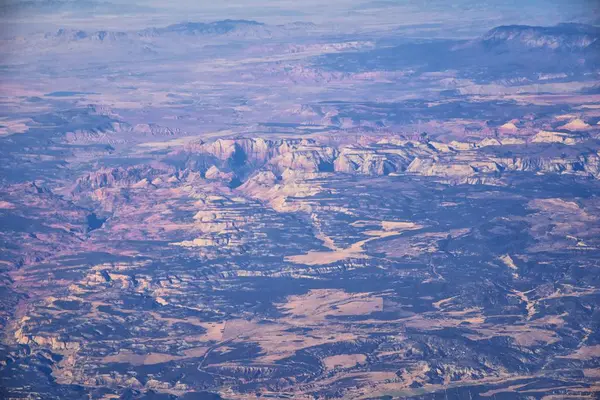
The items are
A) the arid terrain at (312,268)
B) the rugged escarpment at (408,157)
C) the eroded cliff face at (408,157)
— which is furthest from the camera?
the rugged escarpment at (408,157)

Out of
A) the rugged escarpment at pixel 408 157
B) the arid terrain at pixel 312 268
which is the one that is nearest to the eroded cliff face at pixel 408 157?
the rugged escarpment at pixel 408 157

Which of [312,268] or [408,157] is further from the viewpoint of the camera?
[408,157]

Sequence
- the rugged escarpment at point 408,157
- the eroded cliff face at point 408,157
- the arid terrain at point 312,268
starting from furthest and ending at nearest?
the rugged escarpment at point 408,157 → the eroded cliff face at point 408,157 → the arid terrain at point 312,268

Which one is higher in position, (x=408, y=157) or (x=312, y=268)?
(x=312, y=268)

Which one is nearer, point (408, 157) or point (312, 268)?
point (312, 268)

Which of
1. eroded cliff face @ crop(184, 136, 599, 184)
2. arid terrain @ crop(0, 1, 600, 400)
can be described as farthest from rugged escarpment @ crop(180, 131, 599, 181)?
arid terrain @ crop(0, 1, 600, 400)

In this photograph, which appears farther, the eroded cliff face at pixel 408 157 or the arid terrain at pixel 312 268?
the eroded cliff face at pixel 408 157

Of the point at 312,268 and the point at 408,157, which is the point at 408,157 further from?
the point at 312,268

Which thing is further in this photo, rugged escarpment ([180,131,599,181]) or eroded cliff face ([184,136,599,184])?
rugged escarpment ([180,131,599,181])

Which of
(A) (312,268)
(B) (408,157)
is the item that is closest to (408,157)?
(B) (408,157)

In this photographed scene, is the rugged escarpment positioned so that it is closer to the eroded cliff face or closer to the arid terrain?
the eroded cliff face

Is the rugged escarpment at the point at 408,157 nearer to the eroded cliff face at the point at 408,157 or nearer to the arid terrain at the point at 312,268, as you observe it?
the eroded cliff face at the point at 408,157

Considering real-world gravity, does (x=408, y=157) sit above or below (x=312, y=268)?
below
